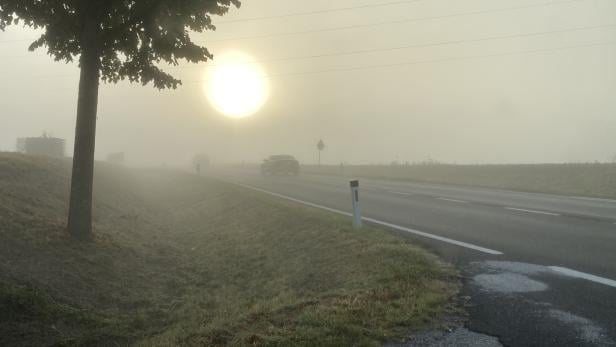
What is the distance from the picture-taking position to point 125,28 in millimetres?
8750

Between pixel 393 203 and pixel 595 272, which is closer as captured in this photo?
pixel 595 272

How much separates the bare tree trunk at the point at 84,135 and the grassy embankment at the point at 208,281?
47 centimetres

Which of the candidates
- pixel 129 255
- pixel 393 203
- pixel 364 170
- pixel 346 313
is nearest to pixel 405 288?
pixel 346 313

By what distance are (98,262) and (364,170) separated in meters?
31.9

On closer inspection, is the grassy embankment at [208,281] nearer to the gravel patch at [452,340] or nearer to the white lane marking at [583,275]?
the gravel patch at [452,340]

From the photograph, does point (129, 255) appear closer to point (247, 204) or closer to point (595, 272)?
point (247, 204)

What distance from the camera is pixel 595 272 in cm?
587

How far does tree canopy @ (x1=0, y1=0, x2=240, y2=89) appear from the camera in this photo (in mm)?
8406

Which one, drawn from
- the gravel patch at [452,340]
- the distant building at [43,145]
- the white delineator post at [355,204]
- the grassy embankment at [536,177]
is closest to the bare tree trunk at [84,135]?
the white delineator post at [355,204]

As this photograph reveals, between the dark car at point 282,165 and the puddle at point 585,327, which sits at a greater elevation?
the dark car at point 282,165

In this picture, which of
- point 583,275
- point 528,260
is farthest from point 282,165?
point 583,275

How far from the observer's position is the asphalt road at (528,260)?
4215mm

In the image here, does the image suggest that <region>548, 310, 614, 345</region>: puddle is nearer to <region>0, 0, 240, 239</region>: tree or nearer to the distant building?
<region>0, 0, 240, 239</region>: tree

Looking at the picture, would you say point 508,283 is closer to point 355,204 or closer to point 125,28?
point 355,204
